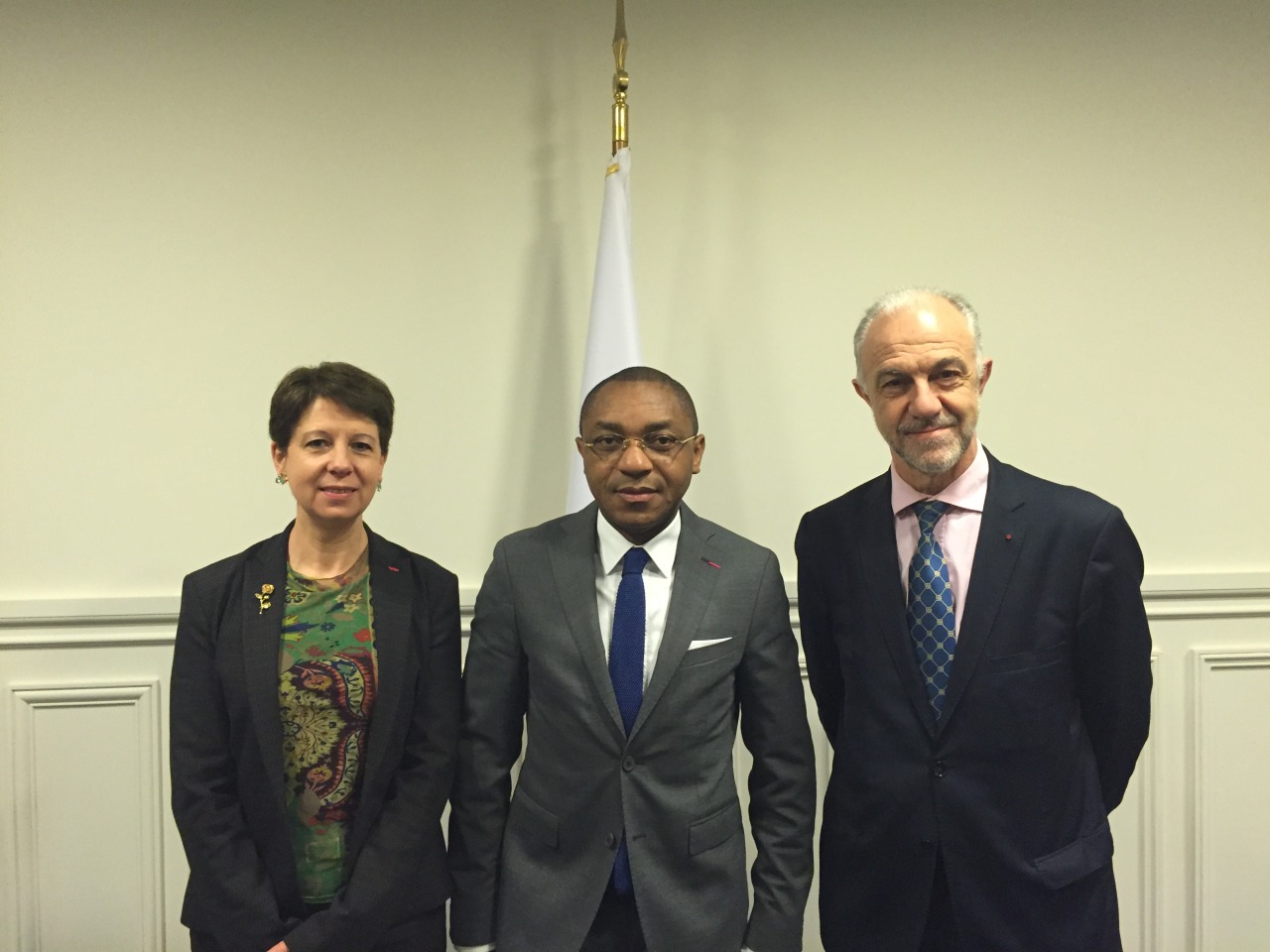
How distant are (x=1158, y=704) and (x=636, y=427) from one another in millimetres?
2170

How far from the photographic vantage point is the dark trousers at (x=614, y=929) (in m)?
1.60

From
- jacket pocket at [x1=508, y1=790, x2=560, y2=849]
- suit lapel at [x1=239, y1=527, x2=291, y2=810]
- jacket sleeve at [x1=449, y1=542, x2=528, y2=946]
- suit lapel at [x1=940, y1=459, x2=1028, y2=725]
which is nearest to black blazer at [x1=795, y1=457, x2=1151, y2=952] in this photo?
suit lapel at [x1=940, y1=459, x2=1028, y2=725]

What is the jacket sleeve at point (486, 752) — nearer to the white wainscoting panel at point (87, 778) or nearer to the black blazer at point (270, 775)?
the black blazer at point (270, 775)

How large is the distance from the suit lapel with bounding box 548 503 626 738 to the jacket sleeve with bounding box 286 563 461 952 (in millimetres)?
272

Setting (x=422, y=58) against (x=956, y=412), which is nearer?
(x=956, y=412)

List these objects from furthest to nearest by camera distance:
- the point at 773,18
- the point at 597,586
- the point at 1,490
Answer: the point at 773,18 → the point at 1,490 → the point at 597,586

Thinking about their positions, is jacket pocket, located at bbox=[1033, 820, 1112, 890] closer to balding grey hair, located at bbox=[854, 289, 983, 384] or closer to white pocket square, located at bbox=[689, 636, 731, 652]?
white pocket square, located at bbox=[689, 636, 731, 652]

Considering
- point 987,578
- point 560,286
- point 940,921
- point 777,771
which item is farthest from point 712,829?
point 560,286

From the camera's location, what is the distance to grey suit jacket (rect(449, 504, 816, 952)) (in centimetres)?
158

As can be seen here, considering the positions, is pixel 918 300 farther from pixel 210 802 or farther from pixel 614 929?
pixel 210 802

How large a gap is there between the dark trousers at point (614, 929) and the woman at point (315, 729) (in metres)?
0.32

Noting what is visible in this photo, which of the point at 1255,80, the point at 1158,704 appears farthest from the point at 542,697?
the point at 1255,80

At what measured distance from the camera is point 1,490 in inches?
99.8

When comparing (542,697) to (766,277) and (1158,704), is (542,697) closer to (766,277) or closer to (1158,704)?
(766,277)
